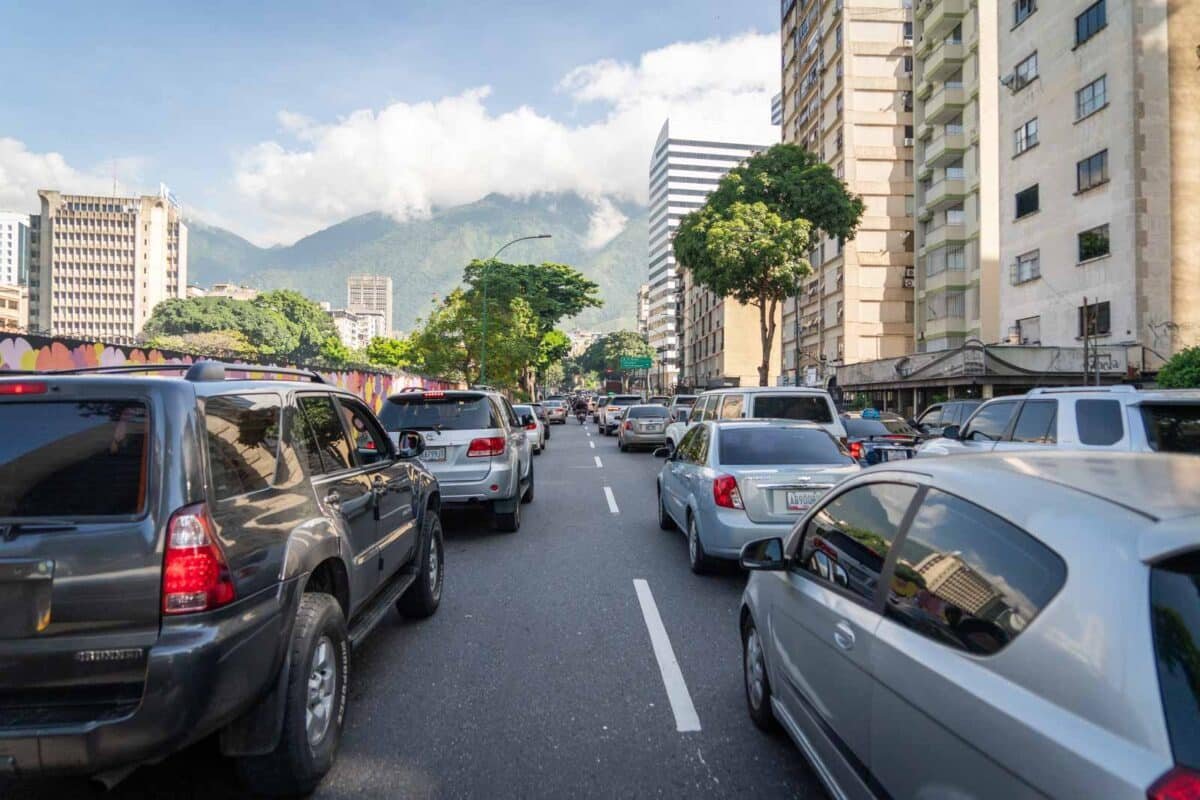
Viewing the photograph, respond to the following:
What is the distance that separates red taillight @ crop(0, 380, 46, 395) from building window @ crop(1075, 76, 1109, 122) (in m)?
30.6

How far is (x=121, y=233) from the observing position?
127m

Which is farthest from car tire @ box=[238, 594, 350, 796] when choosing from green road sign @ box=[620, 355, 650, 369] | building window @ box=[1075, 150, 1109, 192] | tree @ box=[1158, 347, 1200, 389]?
green road sign @ box=[620, 355, 650, 369]

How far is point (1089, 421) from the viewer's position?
23.9ft

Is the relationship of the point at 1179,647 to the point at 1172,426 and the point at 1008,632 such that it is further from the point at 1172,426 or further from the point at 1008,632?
the point at 1172,426

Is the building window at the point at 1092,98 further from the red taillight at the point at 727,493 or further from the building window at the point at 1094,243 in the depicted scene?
the red taillight at the point at 727,493

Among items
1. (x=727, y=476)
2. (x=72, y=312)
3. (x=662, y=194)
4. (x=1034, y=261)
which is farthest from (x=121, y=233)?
(x=727, y=476)

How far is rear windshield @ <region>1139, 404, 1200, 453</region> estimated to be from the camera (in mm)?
6258

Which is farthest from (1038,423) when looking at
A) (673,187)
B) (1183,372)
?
(673,187)

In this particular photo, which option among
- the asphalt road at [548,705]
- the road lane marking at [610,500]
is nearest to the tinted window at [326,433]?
the asphalt road at [548,705]

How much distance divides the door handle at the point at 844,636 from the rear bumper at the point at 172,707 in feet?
7.03

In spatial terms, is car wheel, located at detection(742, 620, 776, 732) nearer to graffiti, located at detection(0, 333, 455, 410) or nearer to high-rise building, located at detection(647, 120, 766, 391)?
graffiti, located at detection(0, 333, 455, 410)

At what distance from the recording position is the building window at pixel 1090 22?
25016 millimetres

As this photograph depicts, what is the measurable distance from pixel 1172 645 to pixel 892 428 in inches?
751

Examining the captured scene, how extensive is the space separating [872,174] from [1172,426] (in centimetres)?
4401
